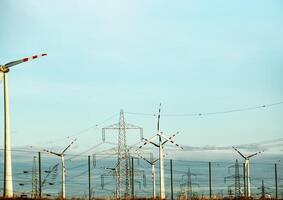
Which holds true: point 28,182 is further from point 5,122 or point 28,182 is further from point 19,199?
point 19,199

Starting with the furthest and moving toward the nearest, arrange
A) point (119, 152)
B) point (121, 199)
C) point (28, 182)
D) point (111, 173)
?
point (111, 173), point (119, 152), point (28, 182), point (121, 199)

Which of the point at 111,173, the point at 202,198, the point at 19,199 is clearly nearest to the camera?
the point at 19,199

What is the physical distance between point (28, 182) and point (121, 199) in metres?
28.6

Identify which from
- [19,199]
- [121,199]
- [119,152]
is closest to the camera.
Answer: [19,199]

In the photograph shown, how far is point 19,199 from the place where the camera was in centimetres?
4572

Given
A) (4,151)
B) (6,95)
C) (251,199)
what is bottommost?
(251,199)

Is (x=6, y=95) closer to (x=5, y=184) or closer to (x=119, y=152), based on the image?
(x=5, y=184)

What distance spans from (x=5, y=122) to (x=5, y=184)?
7.42 m

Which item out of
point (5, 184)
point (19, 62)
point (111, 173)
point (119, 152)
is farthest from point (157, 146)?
point (5, 184)

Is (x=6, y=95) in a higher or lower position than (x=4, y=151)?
higher

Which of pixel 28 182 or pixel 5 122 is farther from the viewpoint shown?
pixel 28 182

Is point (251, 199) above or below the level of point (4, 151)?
below

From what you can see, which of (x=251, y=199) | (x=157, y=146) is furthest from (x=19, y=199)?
(x=157, y=146)

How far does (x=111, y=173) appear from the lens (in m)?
88.8
